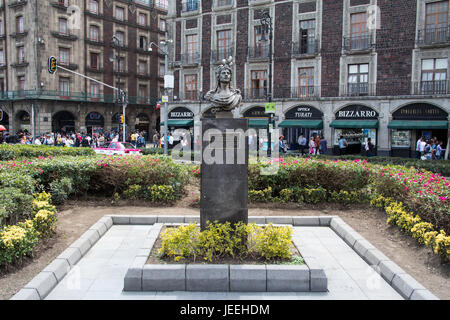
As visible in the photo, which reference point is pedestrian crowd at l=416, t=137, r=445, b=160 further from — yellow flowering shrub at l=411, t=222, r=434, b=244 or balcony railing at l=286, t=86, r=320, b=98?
yellow flowering shrub at l=411, t=222, r=434, b=244

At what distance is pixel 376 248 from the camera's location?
7.42 metres

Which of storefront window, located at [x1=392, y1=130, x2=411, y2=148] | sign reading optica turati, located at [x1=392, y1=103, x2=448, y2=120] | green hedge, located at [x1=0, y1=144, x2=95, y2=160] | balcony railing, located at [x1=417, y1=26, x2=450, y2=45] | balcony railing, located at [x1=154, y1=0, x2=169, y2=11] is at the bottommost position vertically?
green hedge, located at [x1=0, y1=144, x2=95, y2=160]

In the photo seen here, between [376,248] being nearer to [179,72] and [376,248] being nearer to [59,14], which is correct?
[179,72]

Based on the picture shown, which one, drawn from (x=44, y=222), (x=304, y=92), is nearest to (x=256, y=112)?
(x=304, y=92)

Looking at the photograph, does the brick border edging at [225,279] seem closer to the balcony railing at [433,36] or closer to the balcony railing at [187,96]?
the balcony railing at [433,36]

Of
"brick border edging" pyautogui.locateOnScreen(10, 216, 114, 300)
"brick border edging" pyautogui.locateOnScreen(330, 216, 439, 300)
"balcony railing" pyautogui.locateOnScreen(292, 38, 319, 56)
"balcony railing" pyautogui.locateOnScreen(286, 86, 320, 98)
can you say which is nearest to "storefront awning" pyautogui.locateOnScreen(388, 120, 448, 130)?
"balcony railing" pyautogui.locateOnScreen(286, 86, 320, 98)

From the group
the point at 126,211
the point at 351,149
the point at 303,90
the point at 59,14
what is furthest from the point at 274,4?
the point at 126,211

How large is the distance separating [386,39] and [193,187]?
21712 millimetres

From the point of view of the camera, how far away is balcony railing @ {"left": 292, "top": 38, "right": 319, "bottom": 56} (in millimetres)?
29922

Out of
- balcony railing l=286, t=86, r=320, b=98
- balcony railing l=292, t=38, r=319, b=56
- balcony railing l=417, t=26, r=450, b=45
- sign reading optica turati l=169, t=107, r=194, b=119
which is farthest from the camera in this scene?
sign reading optica turati l=169, t=107, r=194, b=119

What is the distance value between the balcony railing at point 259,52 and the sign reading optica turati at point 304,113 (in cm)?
498

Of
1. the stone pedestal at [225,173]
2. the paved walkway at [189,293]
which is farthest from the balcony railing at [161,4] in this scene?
the stone pedestal at [225,173]

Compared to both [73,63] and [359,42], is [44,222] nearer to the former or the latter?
[359,42]

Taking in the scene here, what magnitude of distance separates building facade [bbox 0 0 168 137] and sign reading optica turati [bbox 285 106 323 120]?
17.8m
